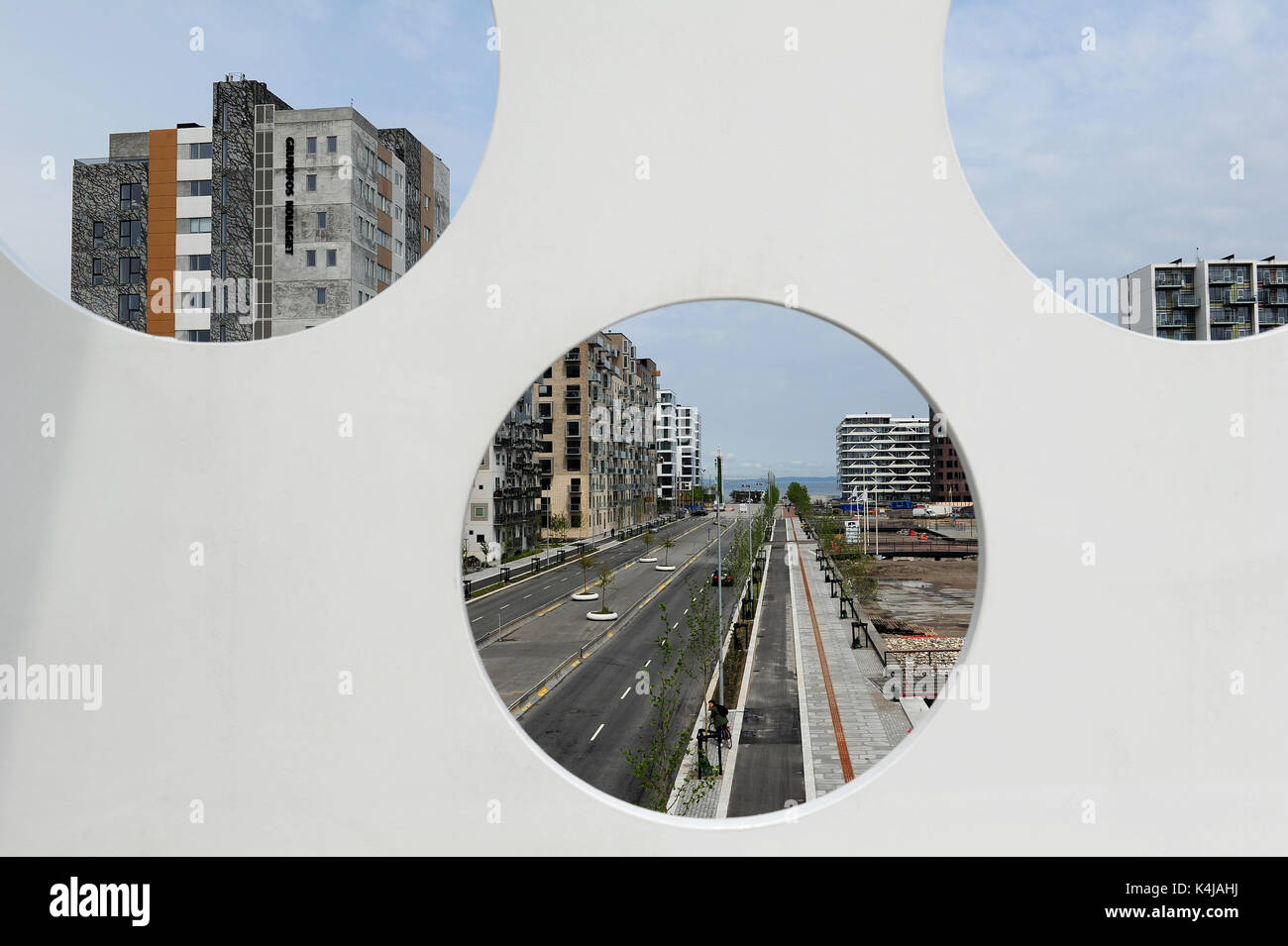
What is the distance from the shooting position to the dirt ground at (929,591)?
29.7 meters

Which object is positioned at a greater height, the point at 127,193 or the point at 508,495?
the point at 127,193

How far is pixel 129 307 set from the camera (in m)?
33.8

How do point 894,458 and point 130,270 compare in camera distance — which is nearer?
point 130,270

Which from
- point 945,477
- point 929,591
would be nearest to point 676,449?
point 945,477

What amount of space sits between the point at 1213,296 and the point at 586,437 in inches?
1834

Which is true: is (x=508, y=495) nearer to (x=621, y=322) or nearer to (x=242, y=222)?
(x=242, y=222)

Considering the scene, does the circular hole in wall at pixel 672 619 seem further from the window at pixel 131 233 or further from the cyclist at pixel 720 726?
the window at pixel 131 233

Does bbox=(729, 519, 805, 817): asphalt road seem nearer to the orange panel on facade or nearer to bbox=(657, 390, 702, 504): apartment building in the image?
the orange panel on facade

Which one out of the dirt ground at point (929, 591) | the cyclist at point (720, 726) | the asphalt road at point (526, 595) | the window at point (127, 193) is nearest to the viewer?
the cyclist at point (720, 726)

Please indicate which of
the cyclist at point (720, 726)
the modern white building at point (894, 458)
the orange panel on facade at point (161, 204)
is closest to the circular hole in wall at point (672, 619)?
the cyclist at point (720, 726)

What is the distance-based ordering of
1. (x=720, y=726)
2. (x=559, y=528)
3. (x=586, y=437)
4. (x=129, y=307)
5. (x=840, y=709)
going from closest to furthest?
(x=720, y=726), (x=840, y=709), (x=129, y=307), (x=559, y=528), (x=586, y=437)

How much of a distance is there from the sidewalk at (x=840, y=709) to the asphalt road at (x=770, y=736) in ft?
0.95

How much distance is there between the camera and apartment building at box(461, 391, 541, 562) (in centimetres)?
4269
